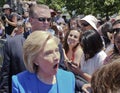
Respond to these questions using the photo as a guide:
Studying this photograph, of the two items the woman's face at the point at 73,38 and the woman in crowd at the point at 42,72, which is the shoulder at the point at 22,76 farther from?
the woman's face at the point at 73,38

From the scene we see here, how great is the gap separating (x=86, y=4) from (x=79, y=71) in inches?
772

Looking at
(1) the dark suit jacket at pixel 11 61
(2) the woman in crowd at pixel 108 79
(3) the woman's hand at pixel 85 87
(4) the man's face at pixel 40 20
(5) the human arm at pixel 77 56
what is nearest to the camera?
(2) the woman in crowd at pixel 108 79

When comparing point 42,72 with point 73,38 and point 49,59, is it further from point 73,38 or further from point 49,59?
point 73,38

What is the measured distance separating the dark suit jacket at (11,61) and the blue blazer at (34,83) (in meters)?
1.05

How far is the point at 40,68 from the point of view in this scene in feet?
10.3

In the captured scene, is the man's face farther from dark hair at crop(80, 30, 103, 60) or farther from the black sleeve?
dark hair at crop(80, 30, 103, 60)

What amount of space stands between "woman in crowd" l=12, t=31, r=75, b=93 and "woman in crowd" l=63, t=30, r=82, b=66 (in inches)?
94.2

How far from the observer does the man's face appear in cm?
430

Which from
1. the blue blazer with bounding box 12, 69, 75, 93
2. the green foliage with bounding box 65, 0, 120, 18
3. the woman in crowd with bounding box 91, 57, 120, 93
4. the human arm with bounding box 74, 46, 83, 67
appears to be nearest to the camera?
the woman in crowd with bounding box 91, 57, 120, 93

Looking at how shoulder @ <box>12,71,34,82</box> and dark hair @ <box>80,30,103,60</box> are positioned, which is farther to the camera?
dark hair @ <box>80,30,103,60</box>

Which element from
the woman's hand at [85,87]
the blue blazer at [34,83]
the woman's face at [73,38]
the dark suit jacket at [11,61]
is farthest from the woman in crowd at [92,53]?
the blue blazer at [34,83]

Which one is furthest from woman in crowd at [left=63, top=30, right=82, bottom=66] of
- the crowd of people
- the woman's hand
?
the woman's hand

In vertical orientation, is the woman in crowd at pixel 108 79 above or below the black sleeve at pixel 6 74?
above

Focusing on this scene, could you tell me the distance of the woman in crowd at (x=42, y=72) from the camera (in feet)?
10.00
